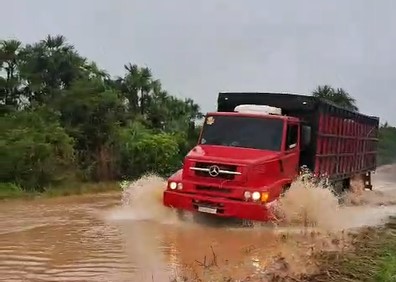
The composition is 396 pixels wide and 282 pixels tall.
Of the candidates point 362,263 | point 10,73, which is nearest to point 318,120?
point 362,263

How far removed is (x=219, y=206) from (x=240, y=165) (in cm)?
81

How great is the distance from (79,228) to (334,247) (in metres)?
5.09

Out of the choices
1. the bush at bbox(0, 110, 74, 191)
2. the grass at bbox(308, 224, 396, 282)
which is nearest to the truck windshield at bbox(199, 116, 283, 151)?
the grass at bbox(308, 224, 396, 282)

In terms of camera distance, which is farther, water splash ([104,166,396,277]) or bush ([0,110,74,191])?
bush ([0,110,74,191])

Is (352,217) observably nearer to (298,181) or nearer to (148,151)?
(298,181)

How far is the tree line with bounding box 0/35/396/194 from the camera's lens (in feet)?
68.7

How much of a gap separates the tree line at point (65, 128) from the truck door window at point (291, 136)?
8409mm

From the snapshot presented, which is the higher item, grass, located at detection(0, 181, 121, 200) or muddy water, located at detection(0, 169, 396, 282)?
muddy water, located at detection(0, 169, 396, 282)

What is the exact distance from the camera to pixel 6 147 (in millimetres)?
20109

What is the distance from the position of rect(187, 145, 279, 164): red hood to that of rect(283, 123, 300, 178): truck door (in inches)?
17.0

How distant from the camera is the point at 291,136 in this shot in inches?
503

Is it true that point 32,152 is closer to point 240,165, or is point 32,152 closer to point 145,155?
point 145,155

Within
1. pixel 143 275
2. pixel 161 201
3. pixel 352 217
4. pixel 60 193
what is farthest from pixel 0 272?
pixel 60 193

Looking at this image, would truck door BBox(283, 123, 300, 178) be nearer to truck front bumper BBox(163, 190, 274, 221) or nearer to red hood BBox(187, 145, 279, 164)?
red hood BBox(187, 145, 279, 164)
